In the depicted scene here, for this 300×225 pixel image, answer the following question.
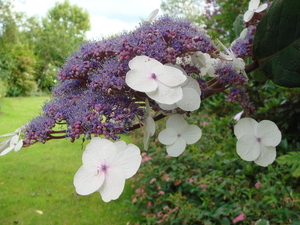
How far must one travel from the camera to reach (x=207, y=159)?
220 centimetres

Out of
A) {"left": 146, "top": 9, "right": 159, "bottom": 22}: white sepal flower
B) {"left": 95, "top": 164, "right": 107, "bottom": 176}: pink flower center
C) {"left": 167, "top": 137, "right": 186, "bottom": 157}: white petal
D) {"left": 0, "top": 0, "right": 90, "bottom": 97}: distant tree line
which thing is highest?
{"left": 146, "top": 9, "right": 159, "bottom": 22}: white sepal flower

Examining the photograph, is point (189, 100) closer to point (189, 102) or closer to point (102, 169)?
point (189, 102)

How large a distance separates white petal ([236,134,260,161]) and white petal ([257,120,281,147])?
15 mm

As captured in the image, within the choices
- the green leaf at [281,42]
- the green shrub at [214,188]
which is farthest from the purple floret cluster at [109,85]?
the green shrub at [214,188]

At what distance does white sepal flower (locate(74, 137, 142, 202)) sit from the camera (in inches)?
11.3

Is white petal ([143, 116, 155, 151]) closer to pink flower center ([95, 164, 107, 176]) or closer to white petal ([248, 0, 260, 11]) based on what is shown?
pink flower center ([95, 164, 107, 176])

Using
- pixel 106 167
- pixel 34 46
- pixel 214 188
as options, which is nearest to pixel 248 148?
pixel 106 167

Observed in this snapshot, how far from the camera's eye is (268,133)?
405 millimetres

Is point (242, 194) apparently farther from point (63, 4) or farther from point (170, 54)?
point (63, 4)

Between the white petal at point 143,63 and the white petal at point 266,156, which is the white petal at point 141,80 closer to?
the white petal at point 143,63

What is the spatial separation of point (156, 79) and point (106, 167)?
0.39 ft

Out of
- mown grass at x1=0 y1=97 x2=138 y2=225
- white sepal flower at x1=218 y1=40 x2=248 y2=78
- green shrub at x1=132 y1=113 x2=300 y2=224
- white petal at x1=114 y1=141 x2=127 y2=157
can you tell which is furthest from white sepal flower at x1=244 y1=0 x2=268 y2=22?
mown grass at x1=0 y1=97 x2=138 y2=225

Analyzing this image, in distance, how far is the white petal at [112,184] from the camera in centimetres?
28

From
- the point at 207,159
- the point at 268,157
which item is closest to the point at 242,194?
the point at 207,159
